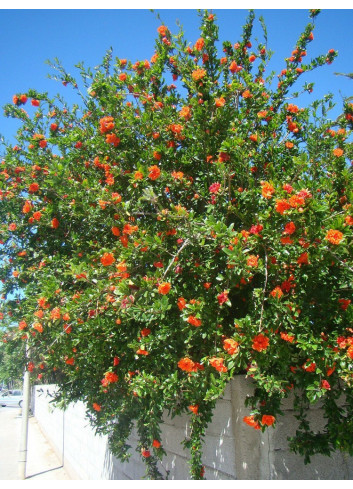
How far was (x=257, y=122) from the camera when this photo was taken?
368 centimetres

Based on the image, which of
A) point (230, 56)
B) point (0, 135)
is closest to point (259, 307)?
point (230, 56)

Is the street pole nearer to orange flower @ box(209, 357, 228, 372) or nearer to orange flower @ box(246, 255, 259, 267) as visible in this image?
orange flower @ box(209, 357, 228, 372)

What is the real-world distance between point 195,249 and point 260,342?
2.84ft

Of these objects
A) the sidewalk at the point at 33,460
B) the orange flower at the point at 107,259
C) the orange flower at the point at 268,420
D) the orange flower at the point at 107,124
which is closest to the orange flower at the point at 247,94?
the orange flower at the point at 107,124

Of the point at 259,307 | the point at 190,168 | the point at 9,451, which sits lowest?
the point at 9,451

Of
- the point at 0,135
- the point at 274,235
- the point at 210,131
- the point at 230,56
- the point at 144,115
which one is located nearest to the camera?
the point at 274,235

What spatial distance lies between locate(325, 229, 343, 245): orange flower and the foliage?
11 millimetres

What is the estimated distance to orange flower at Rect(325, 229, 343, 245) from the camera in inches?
87.8

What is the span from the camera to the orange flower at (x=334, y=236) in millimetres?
2230

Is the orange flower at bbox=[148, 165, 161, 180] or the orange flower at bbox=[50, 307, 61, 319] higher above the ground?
the orange flower at bbox=[148, 165, 161, 180]

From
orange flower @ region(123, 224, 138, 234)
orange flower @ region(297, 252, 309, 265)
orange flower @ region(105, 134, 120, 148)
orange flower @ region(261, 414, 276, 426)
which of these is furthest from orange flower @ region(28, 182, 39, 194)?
orange flower @ region(261, 414, 276, 426)

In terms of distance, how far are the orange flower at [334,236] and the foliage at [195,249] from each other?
1cm

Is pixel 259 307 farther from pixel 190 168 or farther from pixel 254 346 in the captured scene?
pixel 190 168

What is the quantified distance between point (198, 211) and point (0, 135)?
11.2 ft
